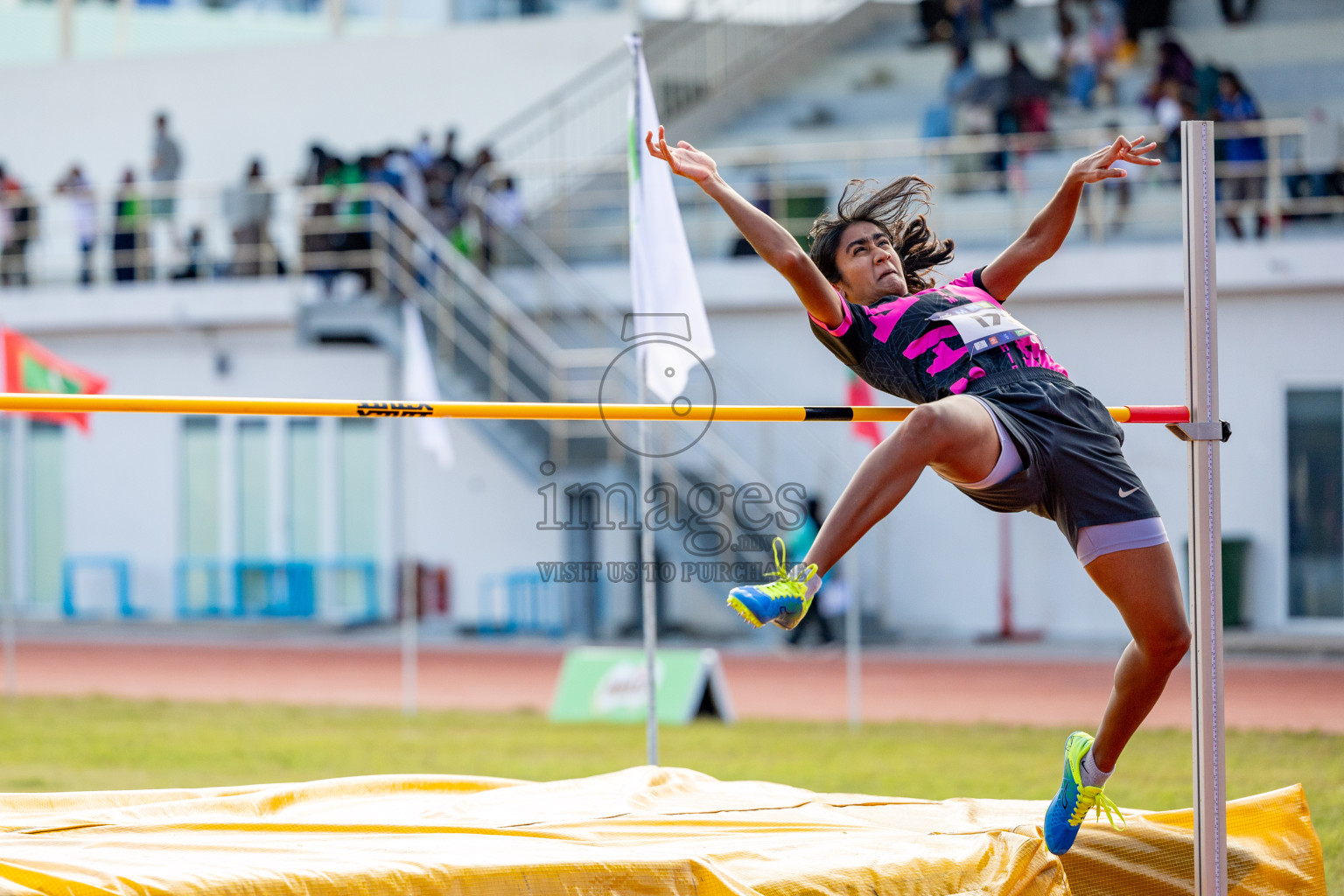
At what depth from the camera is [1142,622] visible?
356 centimetres

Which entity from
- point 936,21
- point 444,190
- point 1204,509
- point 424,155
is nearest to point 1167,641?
point 1204,509

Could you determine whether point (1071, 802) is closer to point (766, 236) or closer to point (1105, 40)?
point (766, 236)

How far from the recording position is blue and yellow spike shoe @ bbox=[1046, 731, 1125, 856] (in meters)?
3.69

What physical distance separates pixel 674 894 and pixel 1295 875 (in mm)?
1763

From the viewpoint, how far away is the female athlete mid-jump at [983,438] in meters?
3.30

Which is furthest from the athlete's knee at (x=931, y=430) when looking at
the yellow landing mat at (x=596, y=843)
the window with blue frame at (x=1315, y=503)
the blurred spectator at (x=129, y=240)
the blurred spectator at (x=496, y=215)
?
the blurred spectator at (x=129, y=240)

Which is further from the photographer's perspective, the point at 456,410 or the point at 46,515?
the point at 46,515

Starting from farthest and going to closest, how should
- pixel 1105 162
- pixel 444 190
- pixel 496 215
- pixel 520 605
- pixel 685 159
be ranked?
1. pixel 444 190
2. pixel 520 605
3. pixel 496 215
4. pixel 1105 162
5. pixel 685 159

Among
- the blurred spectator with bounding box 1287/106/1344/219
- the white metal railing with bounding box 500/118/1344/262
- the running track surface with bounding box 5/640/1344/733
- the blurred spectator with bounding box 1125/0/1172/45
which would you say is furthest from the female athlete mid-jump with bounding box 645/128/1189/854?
the blurred spectator with bounding box 1125/0/1172/45

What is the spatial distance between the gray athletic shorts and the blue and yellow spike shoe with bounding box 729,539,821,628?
1.72 feet

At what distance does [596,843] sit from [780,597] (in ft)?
3.10

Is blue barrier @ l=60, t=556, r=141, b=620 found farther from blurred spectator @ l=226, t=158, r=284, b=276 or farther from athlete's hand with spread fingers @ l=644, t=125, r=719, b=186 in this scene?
athlete's hand with spread fingers @ l=644, t=125, r=719, b=186

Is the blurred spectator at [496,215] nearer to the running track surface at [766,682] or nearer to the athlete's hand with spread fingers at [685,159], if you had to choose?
the running track surface at [766,682]

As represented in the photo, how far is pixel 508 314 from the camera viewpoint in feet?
44.8
